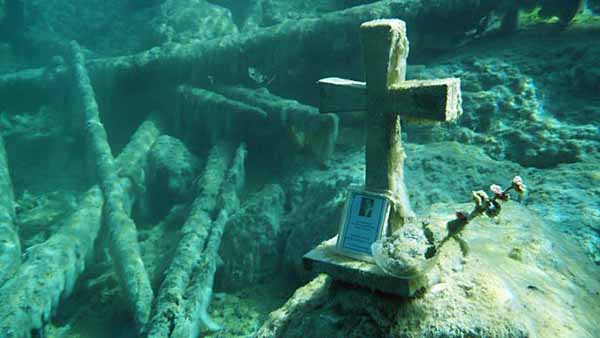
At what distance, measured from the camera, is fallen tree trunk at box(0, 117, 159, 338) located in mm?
3652

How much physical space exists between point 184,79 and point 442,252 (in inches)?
275

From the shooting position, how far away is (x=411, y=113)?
7.06 ft

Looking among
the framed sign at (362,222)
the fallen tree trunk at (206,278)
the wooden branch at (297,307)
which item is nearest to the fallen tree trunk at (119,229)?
the fallen tree trunk at (206,278)

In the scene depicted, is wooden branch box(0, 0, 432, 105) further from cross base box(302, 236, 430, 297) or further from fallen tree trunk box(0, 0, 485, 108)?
cross base box(302, 236, 430, 297)

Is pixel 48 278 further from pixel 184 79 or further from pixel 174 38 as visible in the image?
pixel 174 38

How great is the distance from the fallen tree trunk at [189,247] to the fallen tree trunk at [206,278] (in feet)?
0.23

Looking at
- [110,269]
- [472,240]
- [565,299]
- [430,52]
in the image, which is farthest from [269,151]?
[565,299]

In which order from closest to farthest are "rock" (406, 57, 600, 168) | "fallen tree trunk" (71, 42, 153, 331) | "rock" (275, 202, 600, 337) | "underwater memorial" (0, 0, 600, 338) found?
"rock" (275, 202, 600, 337) → "underwater memorial" (0, 0, 600, 338) → "fallen tree trunk" (71, 42, 153, 331) → "rock" (406, 57, 600, 168)

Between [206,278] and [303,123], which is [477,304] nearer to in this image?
[206,278]

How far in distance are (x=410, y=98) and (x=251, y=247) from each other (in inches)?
120

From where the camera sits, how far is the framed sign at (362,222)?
6.68 ft

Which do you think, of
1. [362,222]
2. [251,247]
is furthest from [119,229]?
[362,222]

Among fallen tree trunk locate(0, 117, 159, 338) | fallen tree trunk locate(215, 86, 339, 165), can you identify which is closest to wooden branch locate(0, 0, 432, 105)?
fallen tree trunk locate(215, 86, 339, 165)

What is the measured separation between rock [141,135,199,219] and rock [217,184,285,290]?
4.72ft
